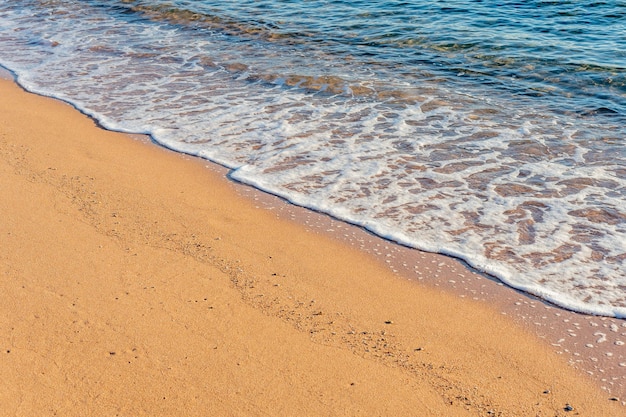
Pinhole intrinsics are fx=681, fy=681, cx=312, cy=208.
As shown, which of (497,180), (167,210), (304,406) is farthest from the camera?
(497,180)

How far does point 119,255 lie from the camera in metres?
4.77

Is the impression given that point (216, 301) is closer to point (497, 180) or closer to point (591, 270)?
point (591, 270)

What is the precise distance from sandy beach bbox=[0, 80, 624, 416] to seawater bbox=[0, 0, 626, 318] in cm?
66

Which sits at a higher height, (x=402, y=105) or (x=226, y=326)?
(x=226, y=326)

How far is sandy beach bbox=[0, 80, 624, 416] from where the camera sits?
352 cm

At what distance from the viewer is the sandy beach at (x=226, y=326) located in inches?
138

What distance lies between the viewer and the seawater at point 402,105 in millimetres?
5289

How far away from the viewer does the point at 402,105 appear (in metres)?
8.35

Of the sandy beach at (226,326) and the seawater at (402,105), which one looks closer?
the sandy beach at (226,326)

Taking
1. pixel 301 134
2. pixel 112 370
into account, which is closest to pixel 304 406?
pixel 112 370

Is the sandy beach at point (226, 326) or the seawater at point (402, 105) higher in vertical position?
the sandy beach at point (226, 326)

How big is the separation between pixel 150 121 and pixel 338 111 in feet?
7.16

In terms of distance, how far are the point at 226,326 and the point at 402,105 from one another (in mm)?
4990

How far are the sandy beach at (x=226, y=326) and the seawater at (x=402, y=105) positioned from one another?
0.66m
